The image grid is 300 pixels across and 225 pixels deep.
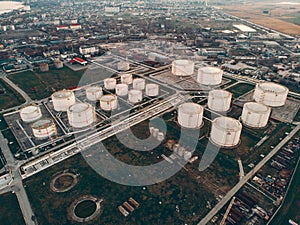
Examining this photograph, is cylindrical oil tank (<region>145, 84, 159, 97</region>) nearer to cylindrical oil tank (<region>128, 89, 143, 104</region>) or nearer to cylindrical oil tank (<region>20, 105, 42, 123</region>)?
cylindrical oil tank (<region>128, 89, 143, 104</region>)

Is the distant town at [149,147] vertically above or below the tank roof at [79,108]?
below

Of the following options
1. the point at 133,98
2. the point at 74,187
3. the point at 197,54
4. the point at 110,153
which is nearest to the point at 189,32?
the point at 197,54

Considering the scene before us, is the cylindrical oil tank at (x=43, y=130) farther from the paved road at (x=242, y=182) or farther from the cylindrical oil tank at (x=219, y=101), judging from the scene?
the cylindrical oil tank at (x=219, y=101)

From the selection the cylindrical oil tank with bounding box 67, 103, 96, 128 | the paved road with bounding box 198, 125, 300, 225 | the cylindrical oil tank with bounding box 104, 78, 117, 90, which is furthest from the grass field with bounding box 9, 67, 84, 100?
the paved road with bounding box 198, 125, 300, 225

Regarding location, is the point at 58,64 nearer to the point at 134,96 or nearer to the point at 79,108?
the point at 134,96

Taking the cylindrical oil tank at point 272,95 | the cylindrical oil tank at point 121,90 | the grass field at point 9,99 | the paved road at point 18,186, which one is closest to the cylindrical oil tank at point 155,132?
the cylindrical oil tank at point 121,90

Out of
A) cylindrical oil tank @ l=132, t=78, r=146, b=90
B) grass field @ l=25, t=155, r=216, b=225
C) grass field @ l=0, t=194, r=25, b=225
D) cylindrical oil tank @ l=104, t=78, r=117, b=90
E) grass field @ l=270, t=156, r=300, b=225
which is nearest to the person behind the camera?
grass field @ l=0, t=194, r=25, b=225
